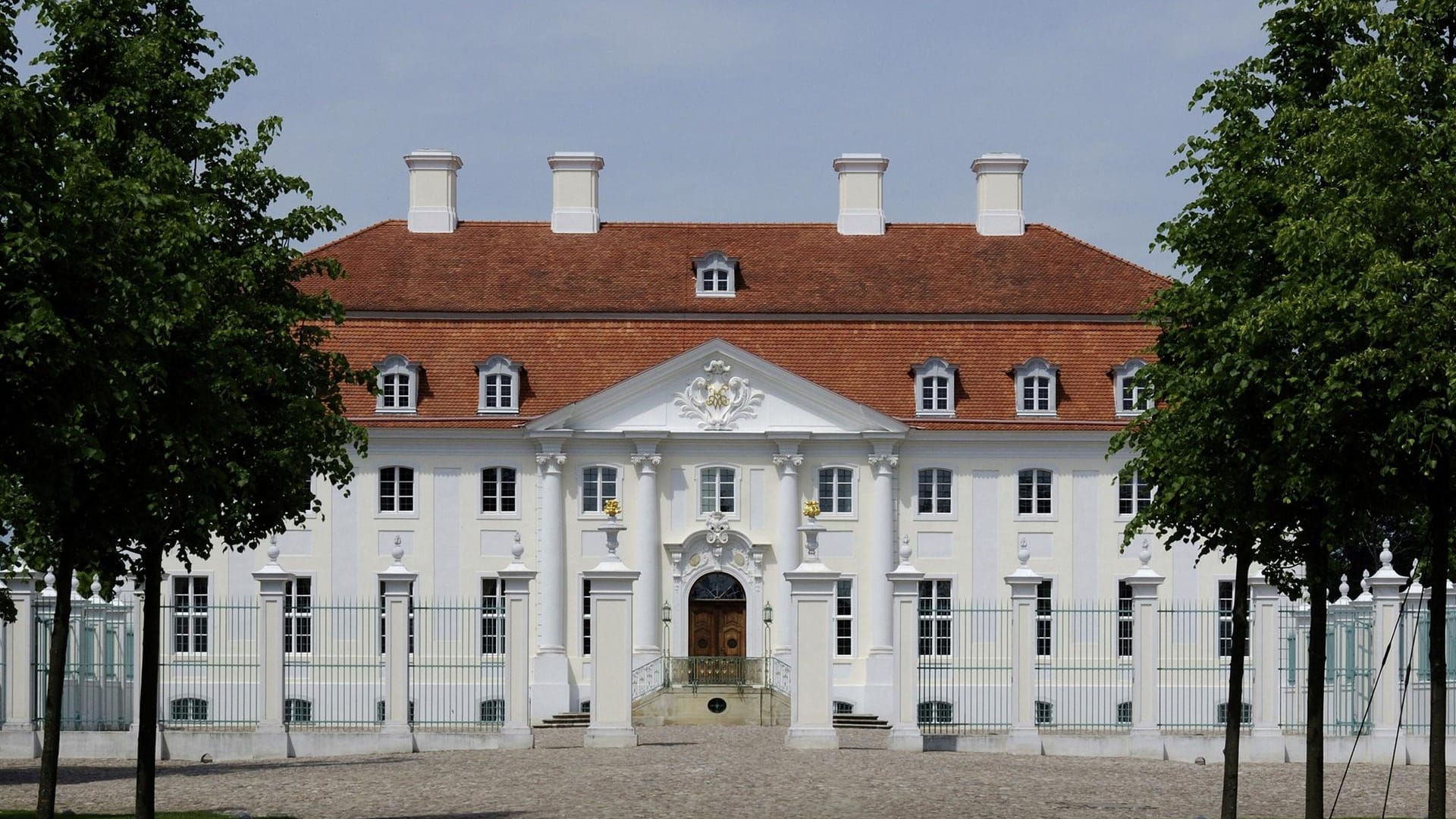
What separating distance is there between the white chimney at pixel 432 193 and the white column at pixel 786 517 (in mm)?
11078

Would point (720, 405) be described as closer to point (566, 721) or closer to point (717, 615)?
point (717, 615)

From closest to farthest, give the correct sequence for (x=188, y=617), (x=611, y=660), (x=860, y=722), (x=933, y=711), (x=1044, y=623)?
(x=611, y=660), (x=860, y=722), (x=933, y=711), (x=188, y=617), (x=1044, y=623)

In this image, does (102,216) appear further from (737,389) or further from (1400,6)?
(737,389)

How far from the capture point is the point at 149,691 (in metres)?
19.4

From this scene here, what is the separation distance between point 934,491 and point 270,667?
2056cm

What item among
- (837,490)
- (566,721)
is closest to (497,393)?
(837,490)

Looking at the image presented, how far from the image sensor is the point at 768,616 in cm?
4581

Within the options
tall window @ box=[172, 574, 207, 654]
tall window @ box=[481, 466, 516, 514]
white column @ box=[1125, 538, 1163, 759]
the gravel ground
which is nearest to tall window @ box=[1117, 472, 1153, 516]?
tall window @ box=[481, 466, 516, 514]

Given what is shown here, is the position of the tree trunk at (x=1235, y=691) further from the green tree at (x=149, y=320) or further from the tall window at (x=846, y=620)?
the tall window at (x=846, y=620)

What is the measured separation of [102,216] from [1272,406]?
9.01 meters

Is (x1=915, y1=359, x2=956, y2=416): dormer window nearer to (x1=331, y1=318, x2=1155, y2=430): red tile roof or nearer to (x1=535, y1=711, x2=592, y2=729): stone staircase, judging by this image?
(x1=331, y1=318, x2=1155, y2=430): red tile roof

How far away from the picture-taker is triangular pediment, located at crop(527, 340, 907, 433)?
46.2 meters

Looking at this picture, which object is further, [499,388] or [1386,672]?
[499,388]

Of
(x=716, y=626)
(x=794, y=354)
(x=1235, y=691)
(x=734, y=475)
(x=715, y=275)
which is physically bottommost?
(x=716, y=626)
